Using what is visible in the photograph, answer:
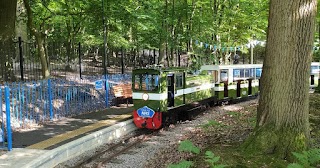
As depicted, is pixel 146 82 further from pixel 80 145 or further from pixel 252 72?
pixel 252 72

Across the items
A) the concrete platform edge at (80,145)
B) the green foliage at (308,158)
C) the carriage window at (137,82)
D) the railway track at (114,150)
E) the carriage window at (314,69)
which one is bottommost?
the railway track at (114,150)

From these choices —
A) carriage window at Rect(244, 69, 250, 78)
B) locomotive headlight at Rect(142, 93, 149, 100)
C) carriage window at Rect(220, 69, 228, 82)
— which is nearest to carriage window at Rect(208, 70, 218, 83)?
carriage window at Rect(220, 69, 228, 82)

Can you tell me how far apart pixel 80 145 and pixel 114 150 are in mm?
1032

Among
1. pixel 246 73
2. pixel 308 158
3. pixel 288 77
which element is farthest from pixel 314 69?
pixel 308 158

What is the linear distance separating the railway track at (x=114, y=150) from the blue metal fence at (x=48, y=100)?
2424 mm

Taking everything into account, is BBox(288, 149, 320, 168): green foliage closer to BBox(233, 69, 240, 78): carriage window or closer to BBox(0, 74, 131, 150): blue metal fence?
BBox(0, 74, 131, 150): blue metal fence

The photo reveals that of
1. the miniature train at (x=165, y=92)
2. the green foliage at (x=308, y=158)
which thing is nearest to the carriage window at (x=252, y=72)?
the miniature train at (x=165, y=92)

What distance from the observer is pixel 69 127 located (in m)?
11.4

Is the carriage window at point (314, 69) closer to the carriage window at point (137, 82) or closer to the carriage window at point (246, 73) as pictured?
the carriage window at point (246, 73)

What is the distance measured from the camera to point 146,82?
40.1ft

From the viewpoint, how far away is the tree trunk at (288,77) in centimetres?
573

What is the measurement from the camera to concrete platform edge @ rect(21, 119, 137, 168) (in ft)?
25.4

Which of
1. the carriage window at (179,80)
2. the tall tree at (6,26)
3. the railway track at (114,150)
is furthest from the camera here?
the carriage window at (179,80)

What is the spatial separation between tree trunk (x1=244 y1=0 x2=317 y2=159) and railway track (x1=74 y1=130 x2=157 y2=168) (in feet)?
13.4
